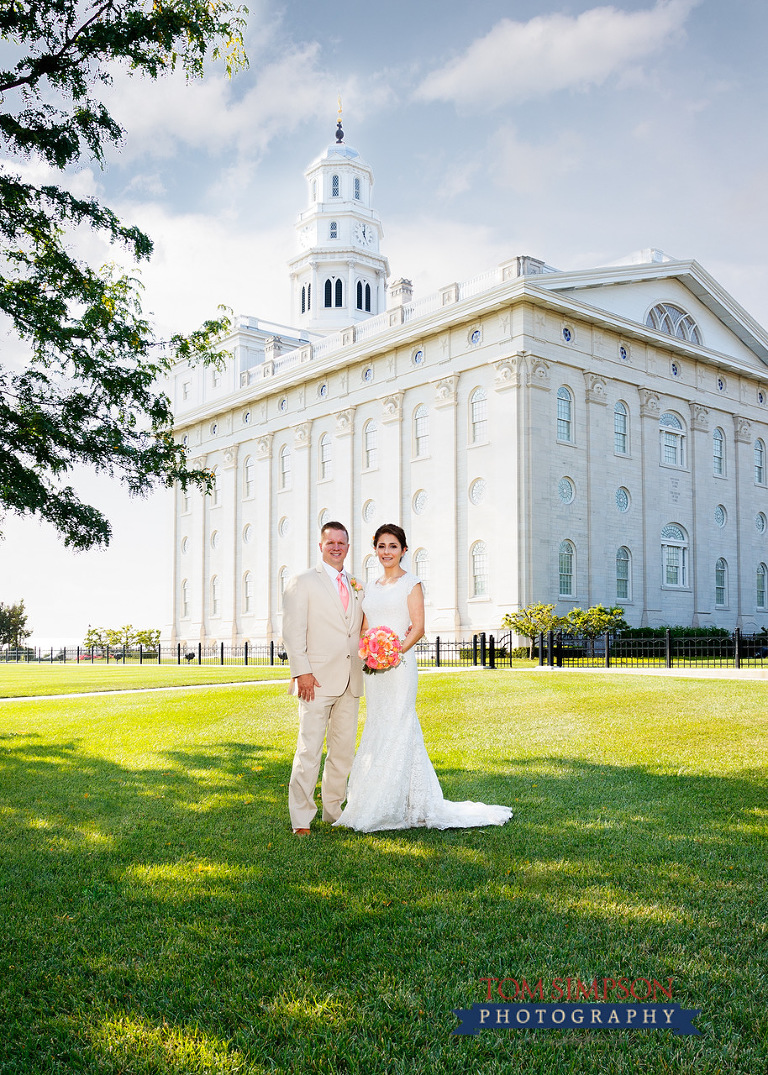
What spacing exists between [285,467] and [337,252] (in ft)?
56.9

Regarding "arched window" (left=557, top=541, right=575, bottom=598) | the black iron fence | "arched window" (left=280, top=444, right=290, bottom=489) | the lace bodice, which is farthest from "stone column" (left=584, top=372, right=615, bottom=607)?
the lace bodice

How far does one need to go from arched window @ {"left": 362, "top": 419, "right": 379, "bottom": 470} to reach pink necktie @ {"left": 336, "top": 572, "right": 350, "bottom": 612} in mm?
37040

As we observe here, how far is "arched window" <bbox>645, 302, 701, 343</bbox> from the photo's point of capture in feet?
137

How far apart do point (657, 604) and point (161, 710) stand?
29233 millimetres

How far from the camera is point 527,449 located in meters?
36.0

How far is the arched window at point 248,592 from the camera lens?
52.7 meters

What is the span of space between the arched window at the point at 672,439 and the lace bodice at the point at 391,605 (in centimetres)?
3705

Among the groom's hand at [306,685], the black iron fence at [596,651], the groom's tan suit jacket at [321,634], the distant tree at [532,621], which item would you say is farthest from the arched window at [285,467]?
the groom's hand at [306,685]

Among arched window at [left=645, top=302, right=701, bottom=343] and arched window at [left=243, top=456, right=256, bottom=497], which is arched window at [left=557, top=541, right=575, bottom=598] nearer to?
arched window at [left=645, top=302, right=701, bottom=343]

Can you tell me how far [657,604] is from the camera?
130 ft

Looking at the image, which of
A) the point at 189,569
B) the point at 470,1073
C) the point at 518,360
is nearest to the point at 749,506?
the point at 518,360

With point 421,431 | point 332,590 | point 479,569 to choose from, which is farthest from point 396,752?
point 421,431

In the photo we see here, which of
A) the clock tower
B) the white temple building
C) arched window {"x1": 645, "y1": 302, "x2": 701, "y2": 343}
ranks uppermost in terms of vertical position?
the clock tower

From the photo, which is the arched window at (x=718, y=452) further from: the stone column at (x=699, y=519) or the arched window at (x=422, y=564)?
the arched window at (x=422, y=564)
